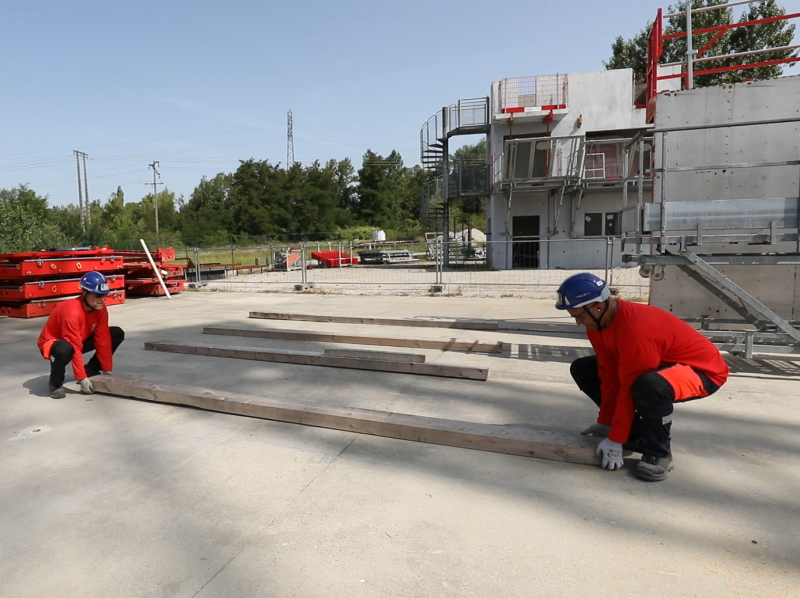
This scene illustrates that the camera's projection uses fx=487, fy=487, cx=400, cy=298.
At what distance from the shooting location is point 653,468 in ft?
10.8

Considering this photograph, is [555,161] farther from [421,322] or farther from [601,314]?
[601,314]

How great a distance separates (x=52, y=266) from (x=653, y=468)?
13172mm

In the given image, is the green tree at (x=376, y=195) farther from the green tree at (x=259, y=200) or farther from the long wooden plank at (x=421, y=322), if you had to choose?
the long wooden plank at (x=421, y=322)

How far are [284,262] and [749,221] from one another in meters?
23.4

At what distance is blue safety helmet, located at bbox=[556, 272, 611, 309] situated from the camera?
3.13 meters

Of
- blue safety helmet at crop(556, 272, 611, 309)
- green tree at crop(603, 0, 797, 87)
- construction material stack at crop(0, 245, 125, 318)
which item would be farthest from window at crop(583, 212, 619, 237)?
blue safety helmet at crop(556, 272, 611, 309)

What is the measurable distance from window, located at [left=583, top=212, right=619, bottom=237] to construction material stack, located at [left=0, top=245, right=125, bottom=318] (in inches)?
776

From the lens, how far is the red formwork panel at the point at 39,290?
1138 cm

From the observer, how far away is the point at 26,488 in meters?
3.37

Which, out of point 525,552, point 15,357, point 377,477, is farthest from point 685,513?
point 15,357

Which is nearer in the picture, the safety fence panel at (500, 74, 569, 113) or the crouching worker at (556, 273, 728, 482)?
the crouching worker at (556, 273, 728, 482)

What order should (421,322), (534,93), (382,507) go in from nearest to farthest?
(382,507) → (421,322) → (534,93)

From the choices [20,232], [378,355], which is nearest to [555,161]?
[378,355]

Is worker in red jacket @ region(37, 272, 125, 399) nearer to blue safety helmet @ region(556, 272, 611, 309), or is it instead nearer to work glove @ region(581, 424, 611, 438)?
blue safety helmet @ region(556, 272, 611, 309)
